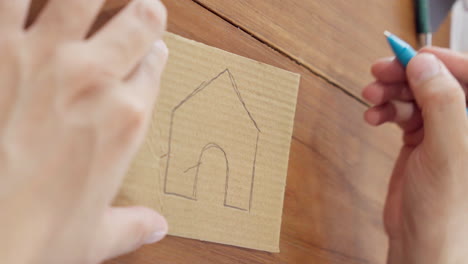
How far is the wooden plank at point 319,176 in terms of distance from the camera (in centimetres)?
51

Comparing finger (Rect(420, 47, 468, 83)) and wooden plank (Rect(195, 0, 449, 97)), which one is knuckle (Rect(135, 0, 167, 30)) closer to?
wooden plank (Rect(195, 0, 449, 97))

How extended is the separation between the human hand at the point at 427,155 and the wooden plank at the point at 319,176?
30mm

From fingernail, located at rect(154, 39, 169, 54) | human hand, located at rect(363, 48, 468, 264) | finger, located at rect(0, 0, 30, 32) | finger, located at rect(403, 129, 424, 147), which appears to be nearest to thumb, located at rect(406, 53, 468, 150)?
human hand, located at rect(363, 48, 468, 264)

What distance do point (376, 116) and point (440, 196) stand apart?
0.47ft

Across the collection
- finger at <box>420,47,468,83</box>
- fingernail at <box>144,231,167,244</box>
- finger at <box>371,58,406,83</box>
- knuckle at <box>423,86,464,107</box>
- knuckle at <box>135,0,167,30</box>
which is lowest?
fingernail at <box>144,231,167,244</box>

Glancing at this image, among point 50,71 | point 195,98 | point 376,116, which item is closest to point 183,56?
point 195,98

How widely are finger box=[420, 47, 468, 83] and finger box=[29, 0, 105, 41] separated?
47 centimetres

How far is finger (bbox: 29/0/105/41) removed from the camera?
0.38 m

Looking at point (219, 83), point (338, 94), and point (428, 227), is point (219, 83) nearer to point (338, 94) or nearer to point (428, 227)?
point (338, 94)

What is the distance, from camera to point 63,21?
0.38 m

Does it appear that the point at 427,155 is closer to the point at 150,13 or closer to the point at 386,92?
the point at 386,92

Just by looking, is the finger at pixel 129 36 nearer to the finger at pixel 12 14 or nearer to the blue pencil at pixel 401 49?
the finger at pixel 12 14

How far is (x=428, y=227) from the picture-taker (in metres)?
0.59

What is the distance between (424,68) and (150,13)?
1.16 feet
